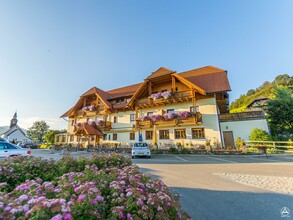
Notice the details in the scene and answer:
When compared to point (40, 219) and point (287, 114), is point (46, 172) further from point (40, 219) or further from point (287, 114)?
point (287, 114)

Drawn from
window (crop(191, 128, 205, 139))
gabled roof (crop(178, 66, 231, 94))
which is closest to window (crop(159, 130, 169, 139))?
window (crop(191, 128, 205, 139))

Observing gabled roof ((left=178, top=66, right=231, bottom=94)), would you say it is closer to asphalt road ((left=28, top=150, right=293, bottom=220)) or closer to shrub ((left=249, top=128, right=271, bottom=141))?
shrub ((left=249, top=128, right=271, bottom=141))

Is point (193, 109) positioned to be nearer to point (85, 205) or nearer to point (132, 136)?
point (132, 136)

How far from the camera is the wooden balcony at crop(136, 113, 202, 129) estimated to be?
59.1 feet

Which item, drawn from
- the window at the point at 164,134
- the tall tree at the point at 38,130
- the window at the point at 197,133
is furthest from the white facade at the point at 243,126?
the tall tree at the point at 38,130

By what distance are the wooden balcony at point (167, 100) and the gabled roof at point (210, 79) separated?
2.56 m

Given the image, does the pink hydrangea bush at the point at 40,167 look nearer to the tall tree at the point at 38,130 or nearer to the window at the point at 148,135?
the window at the point at 148,135

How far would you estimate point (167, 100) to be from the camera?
2008 cm

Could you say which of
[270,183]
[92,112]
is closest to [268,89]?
[92,112]

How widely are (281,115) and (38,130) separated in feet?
245

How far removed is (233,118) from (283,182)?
1262 centimetres

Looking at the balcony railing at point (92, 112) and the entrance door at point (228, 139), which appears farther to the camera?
the balcony railing at point (92, 112)

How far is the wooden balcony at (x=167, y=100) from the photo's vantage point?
19156mm

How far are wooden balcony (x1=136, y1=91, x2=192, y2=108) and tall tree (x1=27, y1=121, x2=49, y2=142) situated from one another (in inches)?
2217
